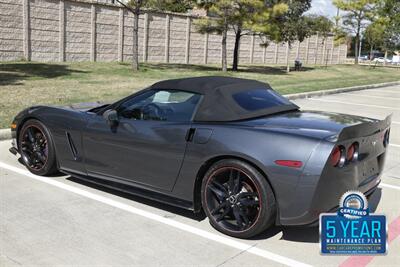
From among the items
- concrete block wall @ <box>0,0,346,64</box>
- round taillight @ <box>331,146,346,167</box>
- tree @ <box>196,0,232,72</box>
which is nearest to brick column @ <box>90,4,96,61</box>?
concrete block wall @ <box>0,0,346,64</box>

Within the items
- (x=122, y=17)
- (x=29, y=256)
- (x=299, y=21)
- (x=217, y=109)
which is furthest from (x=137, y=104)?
(x=299, y=21)

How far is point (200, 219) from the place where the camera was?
4.59m

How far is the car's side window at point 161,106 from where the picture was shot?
4631 mm

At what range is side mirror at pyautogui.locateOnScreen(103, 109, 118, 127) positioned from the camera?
4.79 m

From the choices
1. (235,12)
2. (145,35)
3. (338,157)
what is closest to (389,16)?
(235,12)

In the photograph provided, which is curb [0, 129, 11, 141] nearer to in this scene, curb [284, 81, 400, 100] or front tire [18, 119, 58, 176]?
front tire [18, 119, 58, 176]

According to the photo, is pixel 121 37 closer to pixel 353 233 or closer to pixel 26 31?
pixel 26 31

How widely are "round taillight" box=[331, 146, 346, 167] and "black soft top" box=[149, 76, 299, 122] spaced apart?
975 millimetres

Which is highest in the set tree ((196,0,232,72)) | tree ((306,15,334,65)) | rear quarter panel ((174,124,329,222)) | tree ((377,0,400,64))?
tree ((377,0,400,64))

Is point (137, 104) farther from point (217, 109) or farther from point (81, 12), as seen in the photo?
point (81, 12)

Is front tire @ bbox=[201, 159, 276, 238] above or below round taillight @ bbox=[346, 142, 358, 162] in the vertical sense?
below

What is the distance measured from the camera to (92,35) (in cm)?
2398

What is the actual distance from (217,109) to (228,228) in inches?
42.8

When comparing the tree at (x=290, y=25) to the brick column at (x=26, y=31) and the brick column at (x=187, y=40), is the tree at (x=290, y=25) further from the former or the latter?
the brick column at (x=26, y=31)
